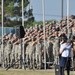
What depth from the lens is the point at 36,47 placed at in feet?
81.5

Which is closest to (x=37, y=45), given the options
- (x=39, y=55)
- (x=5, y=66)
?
(x=39, y=55)

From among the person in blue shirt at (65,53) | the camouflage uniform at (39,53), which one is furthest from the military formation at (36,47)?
the person in blue shirt at (65,53)

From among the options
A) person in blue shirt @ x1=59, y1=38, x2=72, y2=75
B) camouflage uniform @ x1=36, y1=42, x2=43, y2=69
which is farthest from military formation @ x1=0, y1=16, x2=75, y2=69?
person in blue shirt @ x1=59, y1=38, x2=72, y2=75

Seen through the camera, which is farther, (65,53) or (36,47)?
(36,47)

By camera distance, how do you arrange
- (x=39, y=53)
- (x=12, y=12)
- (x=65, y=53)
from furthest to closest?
1. (x=12, y=12)
2. (x=39, y=53)
3. (x=65, y=53)

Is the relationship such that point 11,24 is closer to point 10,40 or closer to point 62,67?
point 10,40

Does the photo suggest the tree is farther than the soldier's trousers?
Yes

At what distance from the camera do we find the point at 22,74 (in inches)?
855

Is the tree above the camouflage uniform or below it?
above

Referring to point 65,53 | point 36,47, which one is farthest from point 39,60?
point 65,53

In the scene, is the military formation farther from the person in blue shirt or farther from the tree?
the tree

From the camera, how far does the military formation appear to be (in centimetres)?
2423

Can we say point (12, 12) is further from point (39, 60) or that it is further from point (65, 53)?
point (65, 53)

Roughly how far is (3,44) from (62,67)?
8.97m
